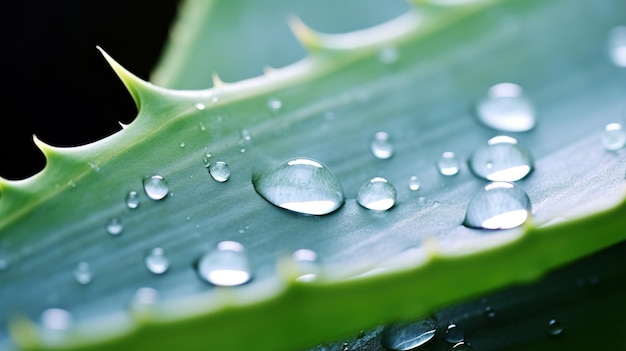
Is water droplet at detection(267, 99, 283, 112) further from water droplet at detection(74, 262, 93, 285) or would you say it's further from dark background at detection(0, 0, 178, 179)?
dark background at detection(0, 0, 178, 179)

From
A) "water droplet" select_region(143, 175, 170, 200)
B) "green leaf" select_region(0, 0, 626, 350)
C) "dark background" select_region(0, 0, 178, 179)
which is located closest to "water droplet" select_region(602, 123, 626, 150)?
"green leaf" select_region(0, 0, 626, 350)

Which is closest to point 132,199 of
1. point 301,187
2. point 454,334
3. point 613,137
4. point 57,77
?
point 301,187

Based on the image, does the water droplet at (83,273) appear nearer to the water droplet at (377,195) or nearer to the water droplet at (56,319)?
the water droplet at (56,319)

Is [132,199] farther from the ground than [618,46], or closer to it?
closer to it

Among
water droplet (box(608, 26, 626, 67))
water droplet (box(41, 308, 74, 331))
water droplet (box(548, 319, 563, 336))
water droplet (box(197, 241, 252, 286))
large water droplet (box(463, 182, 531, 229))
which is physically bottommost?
water droplet (box(548, 319, 563, 336))

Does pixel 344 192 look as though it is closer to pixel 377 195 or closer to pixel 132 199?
pixel 377 195

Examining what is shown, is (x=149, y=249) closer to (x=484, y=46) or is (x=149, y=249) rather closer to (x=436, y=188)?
(x=436, y=188)

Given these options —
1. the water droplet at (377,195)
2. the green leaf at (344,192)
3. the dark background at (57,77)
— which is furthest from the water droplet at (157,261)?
the dark background at (57,77)
